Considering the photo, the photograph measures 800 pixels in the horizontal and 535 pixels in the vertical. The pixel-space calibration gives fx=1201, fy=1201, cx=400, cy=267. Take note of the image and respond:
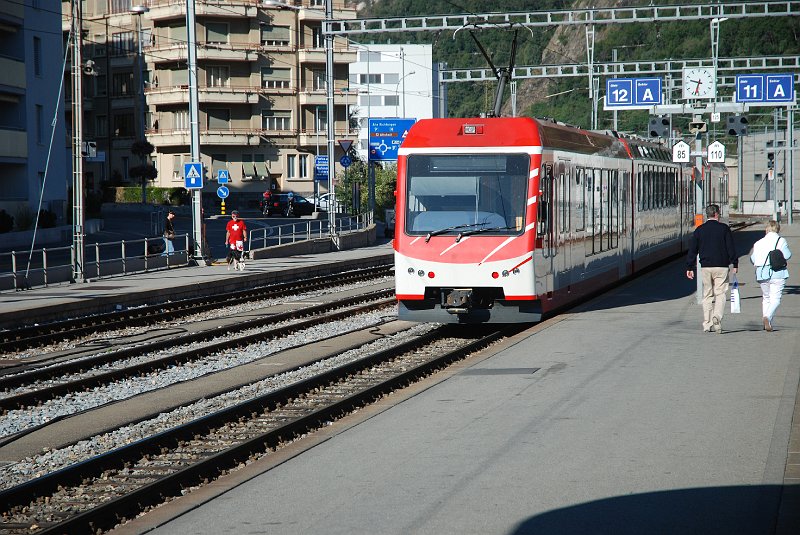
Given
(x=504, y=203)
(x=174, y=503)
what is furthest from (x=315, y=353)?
(x=174, y=503)

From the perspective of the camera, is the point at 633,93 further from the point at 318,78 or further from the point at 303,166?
the point at 303,166

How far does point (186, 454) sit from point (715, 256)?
9241 mm

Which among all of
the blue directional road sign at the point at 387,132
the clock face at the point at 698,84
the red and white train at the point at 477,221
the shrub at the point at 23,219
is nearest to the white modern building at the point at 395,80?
the blue directional road sign at the point at 387,132

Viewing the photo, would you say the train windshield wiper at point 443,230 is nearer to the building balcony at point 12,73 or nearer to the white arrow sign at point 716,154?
the white arrow sign at point 716,154

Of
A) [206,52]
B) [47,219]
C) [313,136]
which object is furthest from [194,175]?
[313,136]

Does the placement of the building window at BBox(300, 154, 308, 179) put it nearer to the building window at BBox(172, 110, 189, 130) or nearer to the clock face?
the building window at BBox(172, 110, 189, 130)

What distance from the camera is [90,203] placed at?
6388cm

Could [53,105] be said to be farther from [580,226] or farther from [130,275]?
[580,226]

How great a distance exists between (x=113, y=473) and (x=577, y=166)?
532 inches

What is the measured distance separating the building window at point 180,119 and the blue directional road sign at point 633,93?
4665cm

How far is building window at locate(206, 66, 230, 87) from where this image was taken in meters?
86.9

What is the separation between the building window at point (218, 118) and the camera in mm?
87000

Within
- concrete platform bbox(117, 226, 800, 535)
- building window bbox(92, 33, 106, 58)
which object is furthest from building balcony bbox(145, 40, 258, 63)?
concrete platform bbox(117, 226, 800, 535)

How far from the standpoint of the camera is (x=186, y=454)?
10.3m
